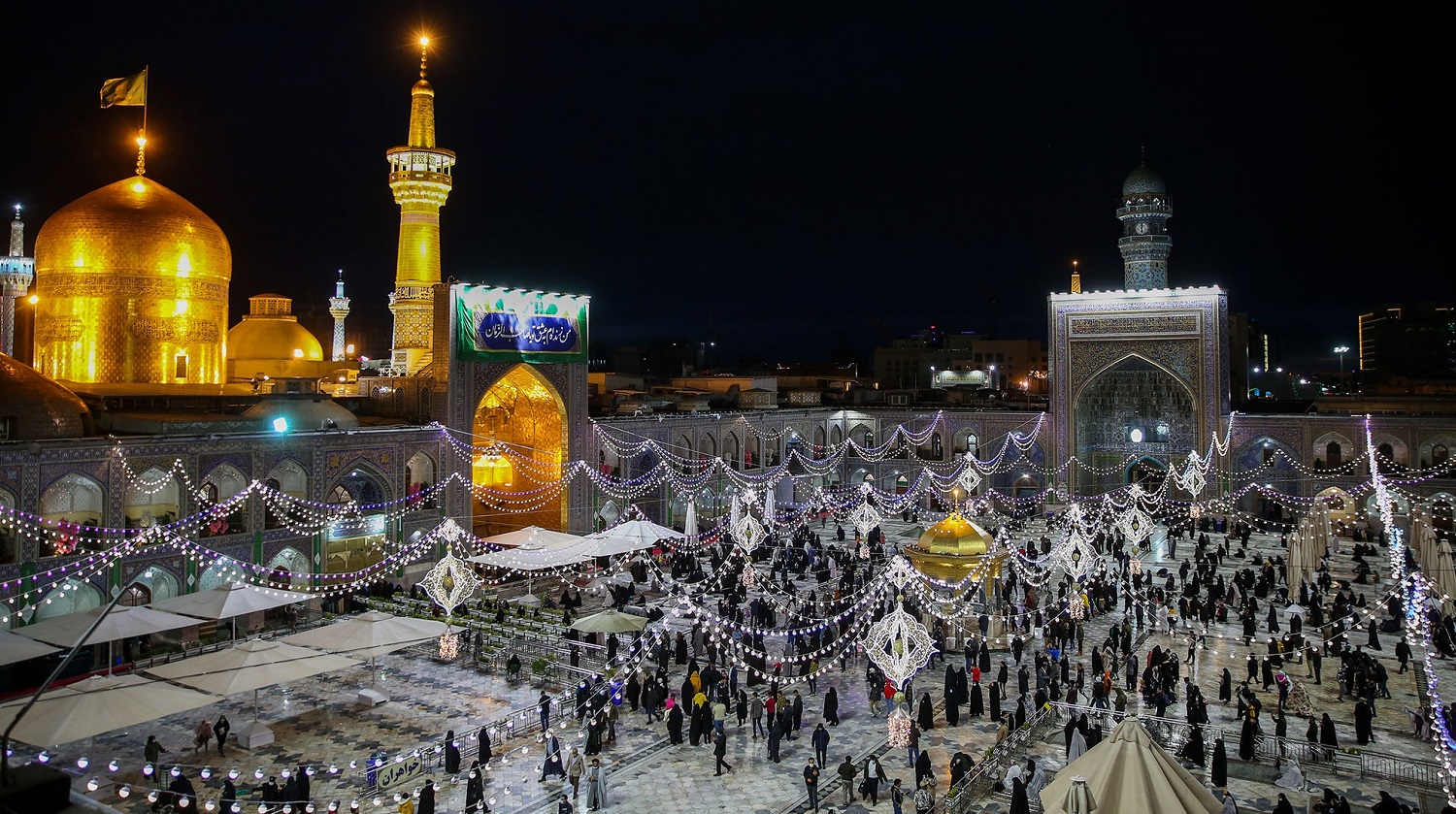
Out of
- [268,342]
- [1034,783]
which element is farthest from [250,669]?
[268,342]

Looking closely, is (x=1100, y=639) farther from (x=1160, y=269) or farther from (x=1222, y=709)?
(x=1160, y=269)

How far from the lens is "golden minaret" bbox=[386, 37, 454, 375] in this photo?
26.6 m

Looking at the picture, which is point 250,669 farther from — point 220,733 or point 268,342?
point 268,342

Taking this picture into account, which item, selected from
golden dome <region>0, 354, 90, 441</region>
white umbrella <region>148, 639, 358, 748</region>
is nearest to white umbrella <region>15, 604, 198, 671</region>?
white umbrella <region>148, 639, 358, 748</region>

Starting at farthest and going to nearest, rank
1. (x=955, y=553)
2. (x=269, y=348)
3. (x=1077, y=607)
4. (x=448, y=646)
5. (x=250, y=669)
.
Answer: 1. (x=269, y=348)
2. (x=1077, y=607)
3. (x=955, y=553)
4. (x=448, y=646)
5. (x=250, y=669)

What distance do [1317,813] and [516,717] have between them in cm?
944

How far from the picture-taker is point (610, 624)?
15.4 m

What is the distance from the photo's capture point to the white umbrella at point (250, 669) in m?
11.9

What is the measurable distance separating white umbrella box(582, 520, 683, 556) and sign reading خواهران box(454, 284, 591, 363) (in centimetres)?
561

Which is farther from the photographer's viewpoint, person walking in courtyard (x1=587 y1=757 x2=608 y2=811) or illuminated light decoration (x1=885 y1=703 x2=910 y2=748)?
illuminated light decoration (x1=885 y1=703 x2=910 y2=748)

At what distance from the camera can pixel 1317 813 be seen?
9766mm

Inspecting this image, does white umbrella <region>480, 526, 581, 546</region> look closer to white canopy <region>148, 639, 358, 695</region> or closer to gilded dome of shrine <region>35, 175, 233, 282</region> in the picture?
white canopy <region>148, 639, 358, 695</region>

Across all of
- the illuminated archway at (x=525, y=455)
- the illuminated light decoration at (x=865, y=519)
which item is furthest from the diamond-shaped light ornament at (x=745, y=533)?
the illuminated archway at (x=525, y=455)

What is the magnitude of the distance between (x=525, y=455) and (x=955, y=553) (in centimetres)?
1393
